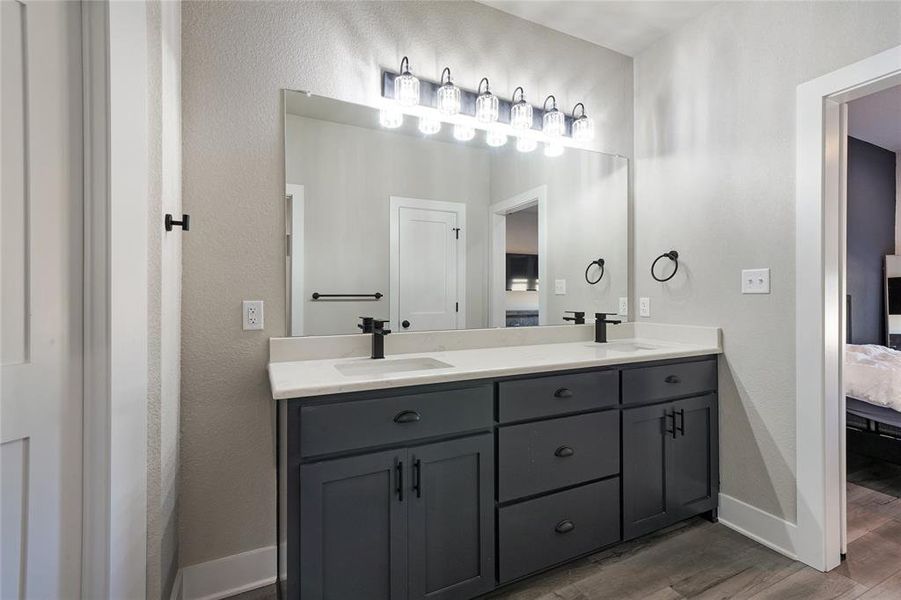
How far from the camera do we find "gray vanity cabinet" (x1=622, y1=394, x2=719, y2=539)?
73.6 inches

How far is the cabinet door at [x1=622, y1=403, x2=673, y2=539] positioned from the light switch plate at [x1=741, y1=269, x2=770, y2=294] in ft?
2.23

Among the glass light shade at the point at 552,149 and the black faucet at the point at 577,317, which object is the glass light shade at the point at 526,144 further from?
the black faucet at the point at 577,317

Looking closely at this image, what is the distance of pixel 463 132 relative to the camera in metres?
2.16

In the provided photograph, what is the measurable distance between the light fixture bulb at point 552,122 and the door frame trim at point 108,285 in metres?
1.86

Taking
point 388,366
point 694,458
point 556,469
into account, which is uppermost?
point 388,366

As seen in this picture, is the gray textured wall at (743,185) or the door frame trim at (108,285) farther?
the gray textured wall at (743,185)

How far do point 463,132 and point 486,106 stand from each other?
17 cm

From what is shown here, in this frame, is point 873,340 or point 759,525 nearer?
point 759,525

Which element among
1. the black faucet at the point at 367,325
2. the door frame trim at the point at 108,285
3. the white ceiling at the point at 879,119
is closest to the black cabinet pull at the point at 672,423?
the black faucet at the point at 367,325

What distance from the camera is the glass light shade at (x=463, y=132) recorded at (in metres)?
2.15

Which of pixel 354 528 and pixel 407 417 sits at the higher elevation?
pixel 407 417

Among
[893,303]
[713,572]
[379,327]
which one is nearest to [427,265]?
[379,327]

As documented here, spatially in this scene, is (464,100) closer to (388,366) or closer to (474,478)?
(388,366)

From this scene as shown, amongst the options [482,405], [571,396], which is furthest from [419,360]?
[571,396]
